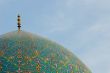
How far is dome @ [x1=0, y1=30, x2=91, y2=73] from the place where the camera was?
45.6 feet

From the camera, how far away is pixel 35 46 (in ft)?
47.9

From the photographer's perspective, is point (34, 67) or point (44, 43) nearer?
point (34, 67)

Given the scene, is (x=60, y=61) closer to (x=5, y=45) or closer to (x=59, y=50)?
(x=59, y=50)

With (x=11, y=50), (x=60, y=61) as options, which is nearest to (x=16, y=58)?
(x=11, y=50)

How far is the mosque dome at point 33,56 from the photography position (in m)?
13.9

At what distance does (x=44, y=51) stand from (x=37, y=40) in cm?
62

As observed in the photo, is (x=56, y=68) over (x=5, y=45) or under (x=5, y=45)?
under

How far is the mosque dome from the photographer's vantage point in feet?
45.6

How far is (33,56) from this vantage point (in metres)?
14.2

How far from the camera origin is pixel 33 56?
46.5 ft

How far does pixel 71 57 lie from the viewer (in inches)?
594

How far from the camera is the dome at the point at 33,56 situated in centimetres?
1391

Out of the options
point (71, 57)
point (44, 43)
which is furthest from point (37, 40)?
point (71, 57)

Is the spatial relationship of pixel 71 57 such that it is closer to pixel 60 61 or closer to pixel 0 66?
pixel 60 61
